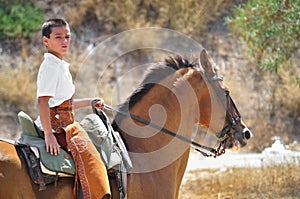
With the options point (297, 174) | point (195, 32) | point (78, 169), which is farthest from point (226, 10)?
point (78, 169)

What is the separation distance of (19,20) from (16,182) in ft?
48.3

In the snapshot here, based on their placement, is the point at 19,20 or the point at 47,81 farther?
the point at 19,20

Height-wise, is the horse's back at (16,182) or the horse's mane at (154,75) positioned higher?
the horse's mane at (154,75)

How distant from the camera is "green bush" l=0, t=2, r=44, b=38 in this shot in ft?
58.7

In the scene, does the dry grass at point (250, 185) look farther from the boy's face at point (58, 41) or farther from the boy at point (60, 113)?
the boy's face at point (58, 41)

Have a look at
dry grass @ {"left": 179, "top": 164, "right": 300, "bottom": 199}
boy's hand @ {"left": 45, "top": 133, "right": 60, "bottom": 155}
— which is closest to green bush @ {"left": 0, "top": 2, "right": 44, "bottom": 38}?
dry grass @ {"left": 179, "top": 164, "right": 300, "bottom": 199}

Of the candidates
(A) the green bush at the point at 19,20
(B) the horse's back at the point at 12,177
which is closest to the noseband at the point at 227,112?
(B) the horse's back at the point at 12,177

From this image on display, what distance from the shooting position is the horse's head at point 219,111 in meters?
5.31

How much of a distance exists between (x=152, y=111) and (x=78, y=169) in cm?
100

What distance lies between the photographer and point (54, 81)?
170 inches

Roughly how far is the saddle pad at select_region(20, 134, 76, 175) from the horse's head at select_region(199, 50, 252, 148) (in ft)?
5.02

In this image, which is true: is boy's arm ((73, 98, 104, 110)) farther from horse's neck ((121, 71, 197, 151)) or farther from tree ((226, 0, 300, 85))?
tree ((226, 0, 300, 85))

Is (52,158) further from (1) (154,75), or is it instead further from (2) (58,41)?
(1) (154,75)

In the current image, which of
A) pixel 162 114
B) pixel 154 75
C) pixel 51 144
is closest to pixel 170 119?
pixel 162 114
